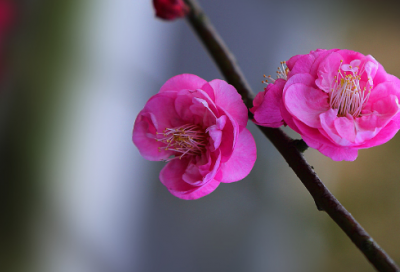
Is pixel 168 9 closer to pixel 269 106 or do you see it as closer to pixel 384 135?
pixel 269 106

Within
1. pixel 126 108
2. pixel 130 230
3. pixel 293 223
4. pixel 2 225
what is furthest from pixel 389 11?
pixel 2 225

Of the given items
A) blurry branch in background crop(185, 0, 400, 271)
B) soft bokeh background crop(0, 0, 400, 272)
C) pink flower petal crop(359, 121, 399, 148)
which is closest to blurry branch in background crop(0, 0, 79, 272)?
soft bokeh background crop(0, 0, 400, 272)

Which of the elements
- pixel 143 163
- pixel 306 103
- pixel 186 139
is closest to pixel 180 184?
pixel 186 139

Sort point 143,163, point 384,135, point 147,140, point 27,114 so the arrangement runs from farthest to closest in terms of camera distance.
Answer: point 143,163 → point 27,114 → point 147,140 → point 384,135

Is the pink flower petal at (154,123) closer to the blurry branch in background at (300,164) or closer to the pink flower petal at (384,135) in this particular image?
the blurry branch in background at (300,164)

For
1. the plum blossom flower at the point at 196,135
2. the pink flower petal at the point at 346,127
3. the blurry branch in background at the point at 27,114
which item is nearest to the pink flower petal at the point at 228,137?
the plum blossom flower at the point at 196,135

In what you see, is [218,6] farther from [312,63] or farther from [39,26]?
[312,63]
